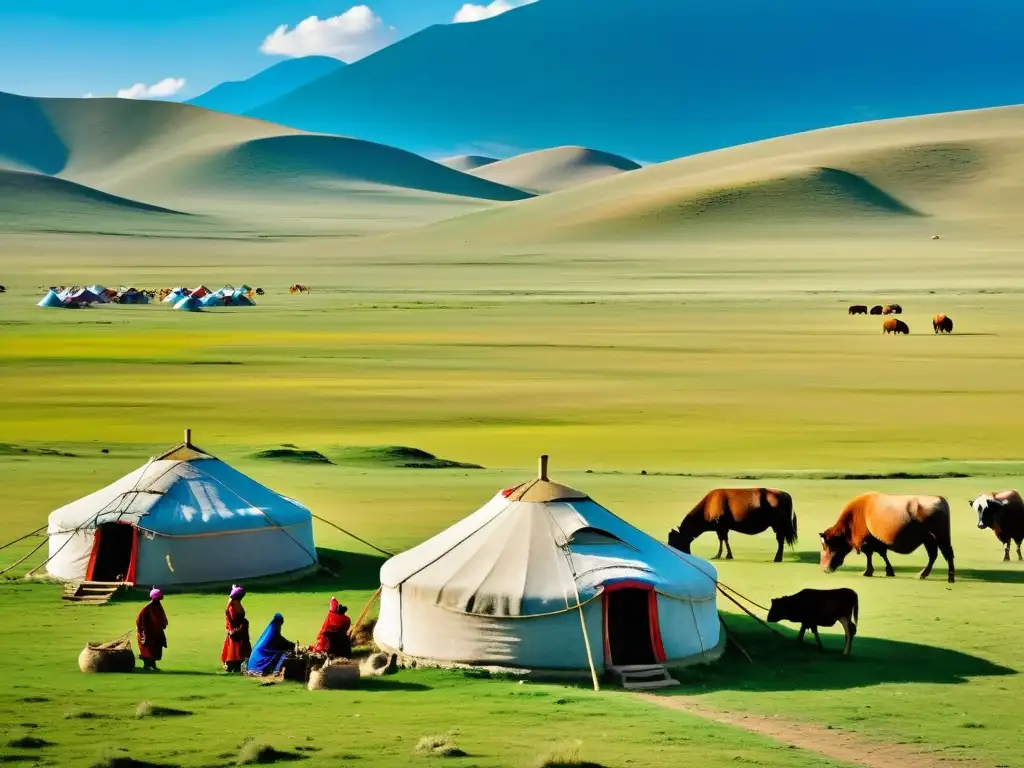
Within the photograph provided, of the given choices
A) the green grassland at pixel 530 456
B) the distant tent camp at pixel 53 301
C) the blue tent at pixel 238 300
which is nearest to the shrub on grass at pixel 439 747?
the green grassland at pixel 530 456

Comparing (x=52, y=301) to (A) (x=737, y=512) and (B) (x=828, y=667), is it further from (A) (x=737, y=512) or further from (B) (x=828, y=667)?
(B) (x=828, y=667)

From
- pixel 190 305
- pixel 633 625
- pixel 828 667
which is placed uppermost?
pixel 190 305

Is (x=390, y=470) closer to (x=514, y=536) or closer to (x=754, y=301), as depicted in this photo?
(x=514, y=536)

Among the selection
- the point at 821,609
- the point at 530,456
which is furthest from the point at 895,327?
the point at 821,609

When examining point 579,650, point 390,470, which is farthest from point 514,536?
point 390,470

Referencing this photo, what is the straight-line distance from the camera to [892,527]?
20.4 metres

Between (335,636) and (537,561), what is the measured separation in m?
2.05

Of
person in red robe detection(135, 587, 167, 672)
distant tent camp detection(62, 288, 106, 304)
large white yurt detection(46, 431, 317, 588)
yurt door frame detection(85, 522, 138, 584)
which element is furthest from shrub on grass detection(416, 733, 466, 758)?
distant tent camp detection(62, 288, 106, 304)

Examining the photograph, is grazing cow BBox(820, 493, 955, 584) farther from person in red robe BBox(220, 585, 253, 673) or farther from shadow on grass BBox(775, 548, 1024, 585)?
person in red robe BBox(220, 585, 253, 673)

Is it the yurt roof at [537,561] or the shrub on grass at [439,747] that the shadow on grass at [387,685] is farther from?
the shrub on grass at [439,747]

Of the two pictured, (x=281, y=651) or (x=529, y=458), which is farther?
(x=529, y=458)

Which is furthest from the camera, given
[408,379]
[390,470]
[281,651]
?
[408,379]

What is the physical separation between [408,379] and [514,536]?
117 ft

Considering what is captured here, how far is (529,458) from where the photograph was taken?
115 feet
